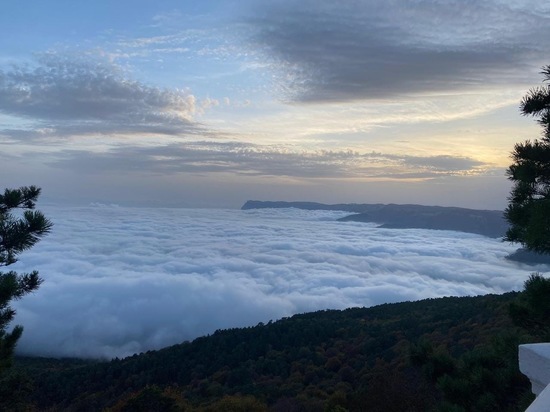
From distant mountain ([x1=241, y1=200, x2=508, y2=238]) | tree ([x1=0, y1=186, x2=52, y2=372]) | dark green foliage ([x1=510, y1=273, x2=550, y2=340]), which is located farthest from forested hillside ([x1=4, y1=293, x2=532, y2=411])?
distant mountain ([x1=241, y1=200, x2=508, y2=238])

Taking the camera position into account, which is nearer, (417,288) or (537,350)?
(537,350)

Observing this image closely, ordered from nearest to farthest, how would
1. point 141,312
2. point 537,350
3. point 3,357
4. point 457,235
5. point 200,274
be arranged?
point 537,350, point 3,357, point 141,312, point 200,274, point 457,235

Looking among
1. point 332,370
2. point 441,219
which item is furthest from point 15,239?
point 441,219

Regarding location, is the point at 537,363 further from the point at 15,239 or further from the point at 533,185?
the point at 15,239

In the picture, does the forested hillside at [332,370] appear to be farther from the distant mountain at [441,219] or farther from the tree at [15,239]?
the distant mountain at [441,219]

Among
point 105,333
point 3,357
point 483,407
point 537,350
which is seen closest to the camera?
point 537,350

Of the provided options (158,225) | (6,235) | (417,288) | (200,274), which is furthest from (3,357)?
(158,225)

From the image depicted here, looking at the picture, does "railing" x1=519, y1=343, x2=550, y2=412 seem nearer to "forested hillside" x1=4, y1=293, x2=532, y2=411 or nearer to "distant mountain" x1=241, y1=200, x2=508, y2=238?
"forested hillside" x1=4, y1=293, x2=532, y2=411

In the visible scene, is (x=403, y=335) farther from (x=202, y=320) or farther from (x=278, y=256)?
(x=278, y=256)
